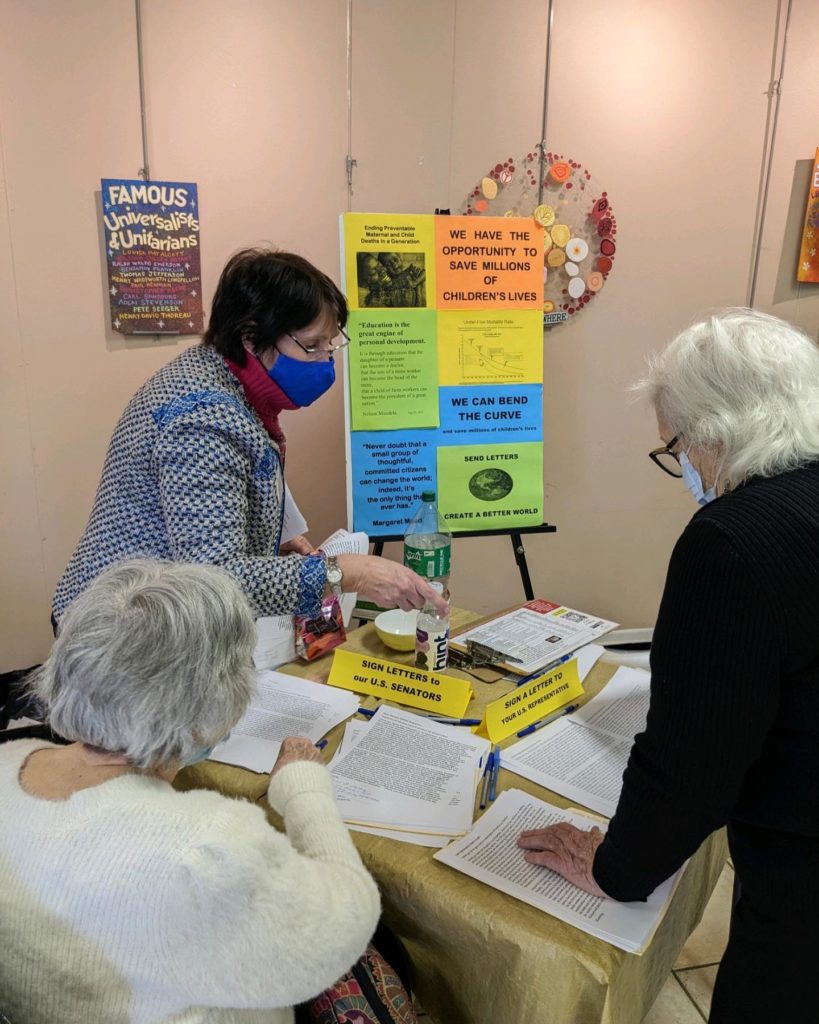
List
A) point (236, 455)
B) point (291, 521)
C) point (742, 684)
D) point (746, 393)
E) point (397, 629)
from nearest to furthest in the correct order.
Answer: point (742, 684) → point (746, 393) → point (236, 455) → point (397, 629) → point (291, 521)

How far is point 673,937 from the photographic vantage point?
1.16m

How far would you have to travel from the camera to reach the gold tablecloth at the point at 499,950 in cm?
90

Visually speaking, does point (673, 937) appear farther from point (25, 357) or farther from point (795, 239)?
point (795, 239)

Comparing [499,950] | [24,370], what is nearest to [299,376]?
[499,950]

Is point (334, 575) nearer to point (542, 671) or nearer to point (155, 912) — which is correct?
point (542, 671)

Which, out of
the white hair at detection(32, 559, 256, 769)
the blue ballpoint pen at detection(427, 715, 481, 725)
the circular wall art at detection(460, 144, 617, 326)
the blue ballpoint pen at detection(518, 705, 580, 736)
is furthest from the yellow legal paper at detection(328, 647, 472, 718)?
the circular wall art at detection(460, 144, 617, 326)

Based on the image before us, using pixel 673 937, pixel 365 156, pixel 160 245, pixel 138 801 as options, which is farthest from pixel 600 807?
pixel 365 156

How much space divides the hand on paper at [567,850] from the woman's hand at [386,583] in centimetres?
49

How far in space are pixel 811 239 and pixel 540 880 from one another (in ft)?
9.99

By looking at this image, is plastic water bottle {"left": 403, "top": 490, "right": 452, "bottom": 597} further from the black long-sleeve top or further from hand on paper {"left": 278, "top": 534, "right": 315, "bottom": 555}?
the black long-sleeve top

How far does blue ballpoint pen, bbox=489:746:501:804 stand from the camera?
1.18m

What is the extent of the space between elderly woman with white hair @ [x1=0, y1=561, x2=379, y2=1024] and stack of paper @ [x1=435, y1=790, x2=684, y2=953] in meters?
0.22

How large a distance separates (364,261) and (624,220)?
1426 millimetres

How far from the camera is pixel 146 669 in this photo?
0.84m
